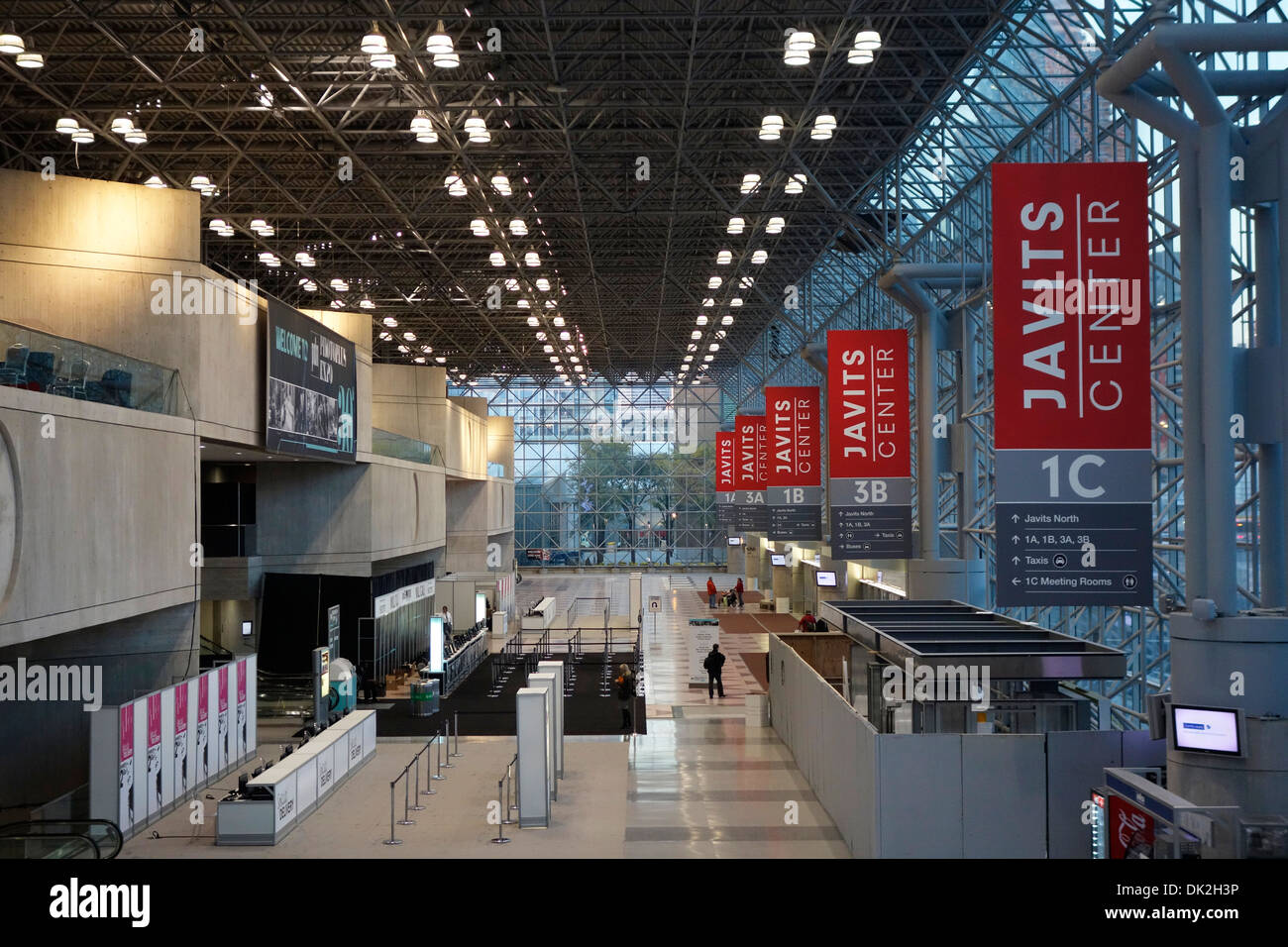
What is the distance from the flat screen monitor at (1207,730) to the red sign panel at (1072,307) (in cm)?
221

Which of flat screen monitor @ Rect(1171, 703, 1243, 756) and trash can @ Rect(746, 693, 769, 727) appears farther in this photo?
trash can @ Rect(746, 693, 769, 727)

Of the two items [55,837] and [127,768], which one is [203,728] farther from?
[55,837]

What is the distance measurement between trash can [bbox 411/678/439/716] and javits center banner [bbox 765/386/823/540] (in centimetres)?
961

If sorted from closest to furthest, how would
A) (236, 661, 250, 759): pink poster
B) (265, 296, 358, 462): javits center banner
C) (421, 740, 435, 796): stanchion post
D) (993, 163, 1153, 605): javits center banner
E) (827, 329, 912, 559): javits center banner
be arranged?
(993, 163, 1153, 605): javits center banner → (421, 740, 435, 796): stanchion post → (236, 661, 250, 759): pink poster → (827, 329, 912, 559): javits center banner → (265, 296, 358, 462): javits center banner

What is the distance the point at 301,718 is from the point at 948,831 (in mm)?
15757

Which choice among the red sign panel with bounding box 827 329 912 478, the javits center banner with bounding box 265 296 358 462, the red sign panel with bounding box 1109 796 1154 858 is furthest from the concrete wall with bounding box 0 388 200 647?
the red sign panel with bounding box 1109 796 1154 858

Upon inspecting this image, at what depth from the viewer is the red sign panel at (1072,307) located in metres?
9.39

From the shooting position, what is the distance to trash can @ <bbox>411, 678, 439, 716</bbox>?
2389cm

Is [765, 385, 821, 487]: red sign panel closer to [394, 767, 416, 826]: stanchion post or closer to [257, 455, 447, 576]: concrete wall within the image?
[257, 455, 447, 576]: concrete wall

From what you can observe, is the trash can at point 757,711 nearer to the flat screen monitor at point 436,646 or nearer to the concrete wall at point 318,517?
the flat screen monitor at point 436,646

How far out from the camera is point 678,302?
47938mm

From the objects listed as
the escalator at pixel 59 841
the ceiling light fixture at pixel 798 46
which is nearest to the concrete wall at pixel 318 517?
the escalator at pixel 59 841

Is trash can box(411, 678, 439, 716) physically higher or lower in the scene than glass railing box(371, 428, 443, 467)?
lower
